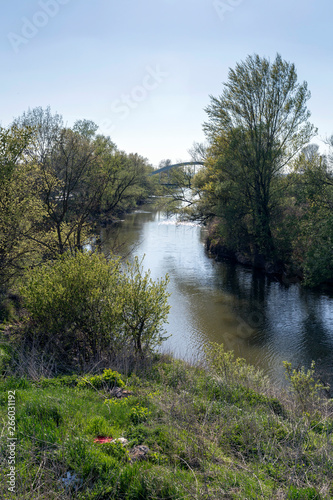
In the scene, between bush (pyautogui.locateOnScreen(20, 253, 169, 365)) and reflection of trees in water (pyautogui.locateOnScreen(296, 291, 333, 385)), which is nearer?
bush (pyautogui.locateOnScreen(20, 253, 169, 365))

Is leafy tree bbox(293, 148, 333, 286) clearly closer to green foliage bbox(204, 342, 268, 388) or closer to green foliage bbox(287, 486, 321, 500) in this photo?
green foliage bbox(204, 342, 268, 388)

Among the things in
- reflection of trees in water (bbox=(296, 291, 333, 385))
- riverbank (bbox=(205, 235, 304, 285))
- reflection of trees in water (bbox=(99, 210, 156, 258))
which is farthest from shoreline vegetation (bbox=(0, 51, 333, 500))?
reflection of trees in water (bbox=(99, 210, 156, 258))

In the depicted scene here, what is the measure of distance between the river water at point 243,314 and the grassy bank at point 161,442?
152 inches

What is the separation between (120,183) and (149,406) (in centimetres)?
3732

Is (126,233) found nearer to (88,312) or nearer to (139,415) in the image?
(88,312)

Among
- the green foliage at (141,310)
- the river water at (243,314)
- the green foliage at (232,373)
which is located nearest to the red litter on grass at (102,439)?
the green foliage at (232,373)

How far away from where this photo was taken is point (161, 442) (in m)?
5.06

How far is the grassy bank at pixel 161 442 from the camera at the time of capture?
4.11 meters

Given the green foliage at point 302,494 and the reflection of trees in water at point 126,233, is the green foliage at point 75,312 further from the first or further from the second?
the reflection of trees in water at point 126,233

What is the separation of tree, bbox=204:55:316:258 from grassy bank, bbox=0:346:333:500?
19.6m

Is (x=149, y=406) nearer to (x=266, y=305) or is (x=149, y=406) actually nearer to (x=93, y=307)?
(x=93, y=307)

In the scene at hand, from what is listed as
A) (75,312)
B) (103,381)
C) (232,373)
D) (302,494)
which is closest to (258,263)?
(232,373)

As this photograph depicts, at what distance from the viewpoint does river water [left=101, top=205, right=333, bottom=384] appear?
42.6 feet

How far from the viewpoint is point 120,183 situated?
4169cm
